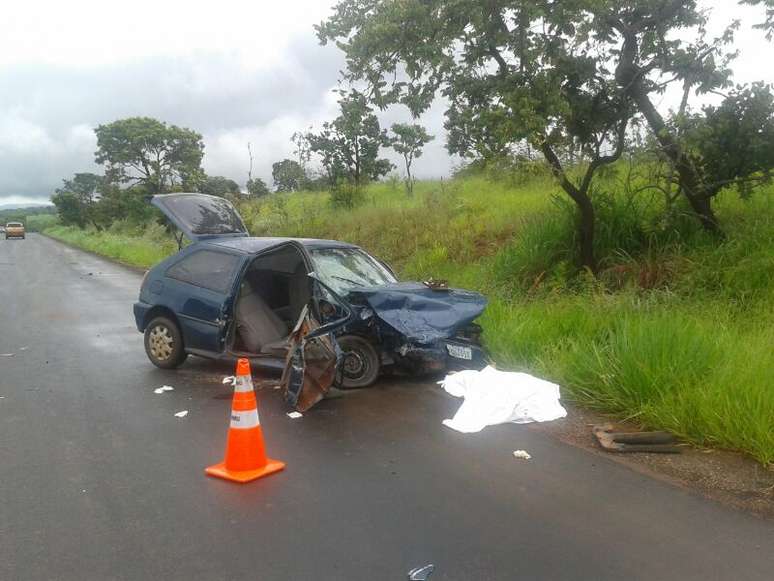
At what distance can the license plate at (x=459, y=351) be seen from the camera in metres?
6.92

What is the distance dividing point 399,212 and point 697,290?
9289mm

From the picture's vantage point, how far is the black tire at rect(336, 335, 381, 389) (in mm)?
6988

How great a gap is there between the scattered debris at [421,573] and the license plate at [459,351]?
12.0ft

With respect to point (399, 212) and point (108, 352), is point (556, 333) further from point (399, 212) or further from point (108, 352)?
point (399, 212)

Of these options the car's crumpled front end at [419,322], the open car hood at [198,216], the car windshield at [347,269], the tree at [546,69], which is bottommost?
the car's crumpled front end at [419,322]

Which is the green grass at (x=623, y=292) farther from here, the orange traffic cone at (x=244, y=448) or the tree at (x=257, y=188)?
the tree at (x=257, y=188)

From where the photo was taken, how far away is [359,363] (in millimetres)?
7035

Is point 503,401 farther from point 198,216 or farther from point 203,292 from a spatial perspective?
point 198,216

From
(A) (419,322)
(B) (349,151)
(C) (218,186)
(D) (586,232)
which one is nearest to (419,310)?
(A) (419,322)

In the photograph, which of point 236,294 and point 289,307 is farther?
point 289,307

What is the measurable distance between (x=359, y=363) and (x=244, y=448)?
98.6 inches

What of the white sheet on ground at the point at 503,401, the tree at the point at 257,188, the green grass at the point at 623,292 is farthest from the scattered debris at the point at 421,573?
the tree at the point at 257,188

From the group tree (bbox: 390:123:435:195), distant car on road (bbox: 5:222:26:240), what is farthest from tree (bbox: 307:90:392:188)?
distant car on road (bbox: 5:222:26:240)

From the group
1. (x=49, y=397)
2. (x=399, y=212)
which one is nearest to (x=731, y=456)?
(x=49, y=397)
